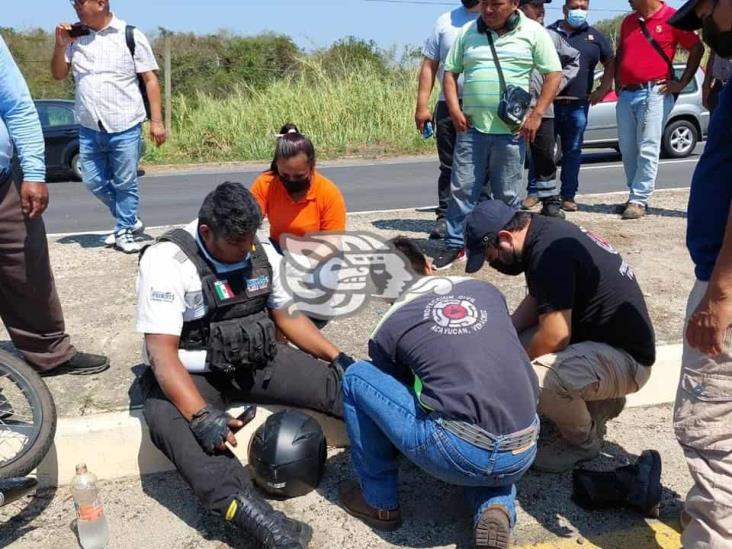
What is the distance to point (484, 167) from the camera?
553cm

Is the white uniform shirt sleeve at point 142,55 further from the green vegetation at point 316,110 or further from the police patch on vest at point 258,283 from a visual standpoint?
the green vegetation at point 316,110

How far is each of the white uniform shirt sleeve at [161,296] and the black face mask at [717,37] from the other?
2.20 m

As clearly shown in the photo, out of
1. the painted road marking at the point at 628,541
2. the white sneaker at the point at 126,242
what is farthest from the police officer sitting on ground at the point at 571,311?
the white sneaker at the point at 126,242

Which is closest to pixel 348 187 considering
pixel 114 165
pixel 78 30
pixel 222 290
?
pixel 114 165

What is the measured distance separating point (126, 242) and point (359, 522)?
13.0 ft

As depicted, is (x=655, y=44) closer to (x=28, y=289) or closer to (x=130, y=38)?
(x=130, y=38)

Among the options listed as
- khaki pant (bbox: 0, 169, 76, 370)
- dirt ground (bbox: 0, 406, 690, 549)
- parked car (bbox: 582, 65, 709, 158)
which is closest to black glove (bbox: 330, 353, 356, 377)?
dirt ground (bbox: 0, 406, 690, 549)

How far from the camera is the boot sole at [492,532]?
2.73 meters

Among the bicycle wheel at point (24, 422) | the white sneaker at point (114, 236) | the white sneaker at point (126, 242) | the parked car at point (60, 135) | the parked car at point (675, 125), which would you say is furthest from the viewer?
the parked car at point (675, 125)

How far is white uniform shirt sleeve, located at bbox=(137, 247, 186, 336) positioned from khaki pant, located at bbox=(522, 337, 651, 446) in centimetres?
158

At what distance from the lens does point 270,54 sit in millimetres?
26219

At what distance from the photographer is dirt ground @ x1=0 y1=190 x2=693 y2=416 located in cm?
398

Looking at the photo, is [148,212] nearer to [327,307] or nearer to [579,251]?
[327,307]

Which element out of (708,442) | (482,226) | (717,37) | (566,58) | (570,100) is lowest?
(708,442)
